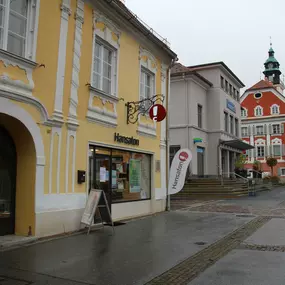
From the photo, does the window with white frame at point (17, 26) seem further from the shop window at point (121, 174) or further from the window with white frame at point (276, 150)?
the window with white frame at point (276, 150)

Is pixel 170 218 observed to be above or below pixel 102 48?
below

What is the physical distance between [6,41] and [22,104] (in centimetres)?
140

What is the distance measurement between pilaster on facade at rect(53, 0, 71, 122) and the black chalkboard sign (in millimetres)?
2171

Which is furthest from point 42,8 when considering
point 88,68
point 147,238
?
point 147,238

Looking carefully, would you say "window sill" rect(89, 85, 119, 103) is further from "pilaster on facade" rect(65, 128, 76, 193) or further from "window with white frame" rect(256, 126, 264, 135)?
"window with white frame" rect(256, 126, 264, 135)

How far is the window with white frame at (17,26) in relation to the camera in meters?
7.80

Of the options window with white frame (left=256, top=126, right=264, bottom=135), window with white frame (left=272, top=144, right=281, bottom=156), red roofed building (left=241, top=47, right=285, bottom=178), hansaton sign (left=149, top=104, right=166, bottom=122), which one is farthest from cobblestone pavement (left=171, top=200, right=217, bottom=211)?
window with white frame (left=256, top=126, right=264, bottom=135)

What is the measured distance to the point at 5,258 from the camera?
636 centimetres

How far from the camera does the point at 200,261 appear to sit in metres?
6.36

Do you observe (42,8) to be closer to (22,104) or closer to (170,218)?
(22,104)

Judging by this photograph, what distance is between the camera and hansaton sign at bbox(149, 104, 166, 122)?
12602mm

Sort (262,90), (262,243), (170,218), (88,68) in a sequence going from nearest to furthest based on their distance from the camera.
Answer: (262,243)
(88,68)
(170,218)
(262,90)

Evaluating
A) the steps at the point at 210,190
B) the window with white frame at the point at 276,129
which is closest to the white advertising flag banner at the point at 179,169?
the steps at the point at 210,190

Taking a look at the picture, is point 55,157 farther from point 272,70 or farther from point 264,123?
point 272,70
